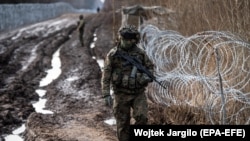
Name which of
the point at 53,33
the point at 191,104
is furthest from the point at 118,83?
the point at 53,33

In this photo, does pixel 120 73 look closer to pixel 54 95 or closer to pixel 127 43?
pixel 127 43

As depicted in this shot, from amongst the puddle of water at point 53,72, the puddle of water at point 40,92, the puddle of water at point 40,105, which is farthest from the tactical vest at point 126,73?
the puddle of water at point 53,72

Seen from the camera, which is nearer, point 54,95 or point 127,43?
point 127,43

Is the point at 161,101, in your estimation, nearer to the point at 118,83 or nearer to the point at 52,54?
the point at 118,83

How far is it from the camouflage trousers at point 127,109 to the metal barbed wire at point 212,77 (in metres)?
0.89

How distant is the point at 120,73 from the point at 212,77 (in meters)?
1.49

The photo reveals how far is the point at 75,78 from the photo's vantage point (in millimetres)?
13391

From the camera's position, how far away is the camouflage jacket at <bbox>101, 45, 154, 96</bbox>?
19.2 feet

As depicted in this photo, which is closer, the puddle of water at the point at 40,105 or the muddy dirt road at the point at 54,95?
the muddy dirt road at the point at 54,95

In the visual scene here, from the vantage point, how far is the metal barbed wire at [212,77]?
19.6 ft

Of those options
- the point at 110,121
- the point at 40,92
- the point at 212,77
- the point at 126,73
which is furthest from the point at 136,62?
the point at 40,92

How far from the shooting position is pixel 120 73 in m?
5.92

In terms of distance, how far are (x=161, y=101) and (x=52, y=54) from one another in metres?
11.3

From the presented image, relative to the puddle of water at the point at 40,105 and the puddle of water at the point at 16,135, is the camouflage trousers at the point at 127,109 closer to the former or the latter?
the puddle of water at the point at 16,135
